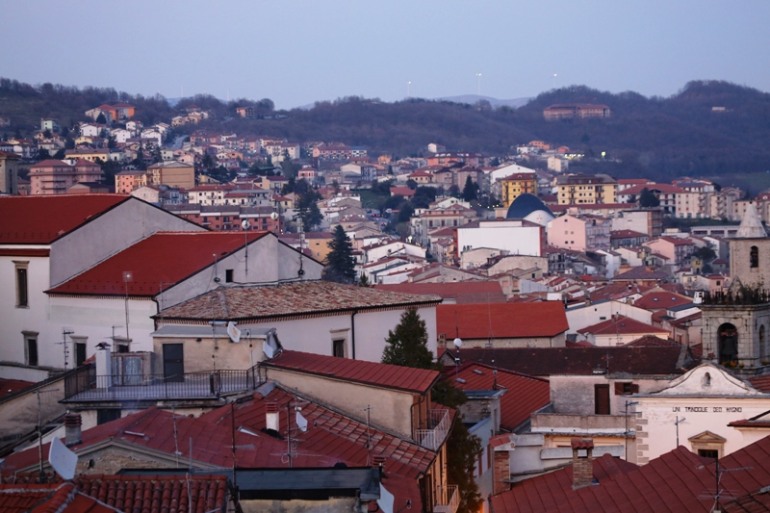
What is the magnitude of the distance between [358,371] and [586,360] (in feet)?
46.8

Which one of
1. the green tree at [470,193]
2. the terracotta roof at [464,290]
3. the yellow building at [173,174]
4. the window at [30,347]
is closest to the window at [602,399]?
the window at [30,347]

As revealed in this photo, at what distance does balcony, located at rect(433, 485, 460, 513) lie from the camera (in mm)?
16062

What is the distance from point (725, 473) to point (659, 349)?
17677 mm

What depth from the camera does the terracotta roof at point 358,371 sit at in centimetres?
1695

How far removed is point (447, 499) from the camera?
17.0 m

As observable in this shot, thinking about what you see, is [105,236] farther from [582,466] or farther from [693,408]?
[582,466]

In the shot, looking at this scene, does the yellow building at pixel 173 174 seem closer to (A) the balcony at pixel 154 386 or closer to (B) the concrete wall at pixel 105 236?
(B) the concrete wall at pixel 105 236

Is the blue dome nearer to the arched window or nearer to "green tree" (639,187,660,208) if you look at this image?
"green tree" (639,187,660,208)

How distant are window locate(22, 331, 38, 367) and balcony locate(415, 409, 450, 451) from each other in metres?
7.80

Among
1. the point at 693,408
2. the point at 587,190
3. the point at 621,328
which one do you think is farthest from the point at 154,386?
the point at 587,190

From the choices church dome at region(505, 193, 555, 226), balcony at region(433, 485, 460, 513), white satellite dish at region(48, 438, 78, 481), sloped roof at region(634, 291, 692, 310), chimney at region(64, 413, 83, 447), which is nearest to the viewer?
white satellite dish at region(48, 438, 78, 481)

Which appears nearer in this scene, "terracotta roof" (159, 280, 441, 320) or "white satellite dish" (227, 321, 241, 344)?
"white satellite dish" (227, 321, 241, 344)

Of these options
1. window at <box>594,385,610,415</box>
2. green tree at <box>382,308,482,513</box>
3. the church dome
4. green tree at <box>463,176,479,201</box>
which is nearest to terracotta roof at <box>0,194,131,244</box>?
green tree at <box>382,308,482,513</box>

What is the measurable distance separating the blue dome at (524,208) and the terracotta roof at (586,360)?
263 feet
